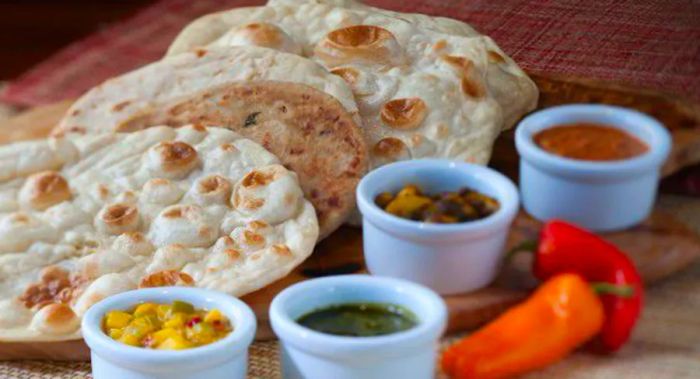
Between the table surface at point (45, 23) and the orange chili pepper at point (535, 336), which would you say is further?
the table surface at point (45, 23)

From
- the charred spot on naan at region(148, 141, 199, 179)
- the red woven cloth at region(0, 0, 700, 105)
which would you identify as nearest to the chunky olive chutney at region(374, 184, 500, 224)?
the red woven cloth at region(0, 0, 700, 105)

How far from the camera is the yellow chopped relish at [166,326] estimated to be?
62.0 inches

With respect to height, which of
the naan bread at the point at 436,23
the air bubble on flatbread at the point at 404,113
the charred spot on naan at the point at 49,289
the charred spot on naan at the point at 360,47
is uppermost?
the naan bread at the point at 436,23

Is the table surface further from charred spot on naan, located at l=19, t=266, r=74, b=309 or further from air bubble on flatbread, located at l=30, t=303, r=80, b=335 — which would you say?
air bubble on flatbread, located at l=30, t=303, r=80, b=335

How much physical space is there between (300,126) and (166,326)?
500 mm

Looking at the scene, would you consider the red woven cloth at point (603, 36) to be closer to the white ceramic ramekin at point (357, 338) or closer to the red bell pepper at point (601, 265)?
the red bell pepper at point (601, 265)

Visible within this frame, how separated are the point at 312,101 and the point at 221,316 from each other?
0.49 metres

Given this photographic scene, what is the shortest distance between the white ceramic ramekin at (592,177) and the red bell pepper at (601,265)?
0.03 meters

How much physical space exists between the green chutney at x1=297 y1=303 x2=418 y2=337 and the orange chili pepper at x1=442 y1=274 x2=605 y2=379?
0.11m

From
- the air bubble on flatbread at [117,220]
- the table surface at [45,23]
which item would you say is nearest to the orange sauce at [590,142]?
the air bubble on flatbread at [117,220]

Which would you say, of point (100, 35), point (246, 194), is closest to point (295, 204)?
point (246, 194)

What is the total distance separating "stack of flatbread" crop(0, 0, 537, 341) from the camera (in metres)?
Result: 1.82

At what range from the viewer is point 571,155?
5.39 feet

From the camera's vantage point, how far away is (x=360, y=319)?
1.58m
